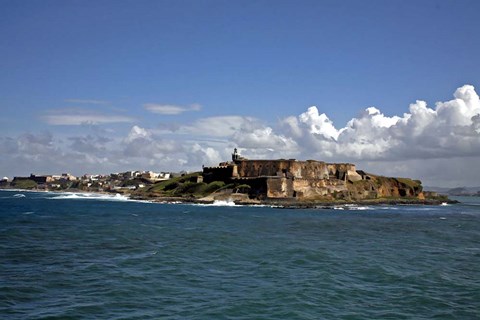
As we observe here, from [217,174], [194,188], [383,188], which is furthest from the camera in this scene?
[383,188]

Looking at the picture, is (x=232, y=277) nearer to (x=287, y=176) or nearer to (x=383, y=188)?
(x=287, y=176)

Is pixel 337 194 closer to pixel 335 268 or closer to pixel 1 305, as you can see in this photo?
pixel 335 268

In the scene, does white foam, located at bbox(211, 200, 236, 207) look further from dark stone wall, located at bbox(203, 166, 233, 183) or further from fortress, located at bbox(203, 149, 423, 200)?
dark stone wall, located at bbox(203, 166, 233, 183)

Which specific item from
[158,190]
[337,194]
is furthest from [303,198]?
[158,190]

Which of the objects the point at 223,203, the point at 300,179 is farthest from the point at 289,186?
the point at 223,203

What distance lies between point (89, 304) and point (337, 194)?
99283 mm

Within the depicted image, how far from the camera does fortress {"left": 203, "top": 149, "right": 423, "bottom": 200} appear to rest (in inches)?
3994

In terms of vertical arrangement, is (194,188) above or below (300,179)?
below

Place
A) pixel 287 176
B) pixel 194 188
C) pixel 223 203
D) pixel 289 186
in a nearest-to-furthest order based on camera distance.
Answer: pixel 223 203
pixel 289 186
pixel 287 176
pixel 194 188

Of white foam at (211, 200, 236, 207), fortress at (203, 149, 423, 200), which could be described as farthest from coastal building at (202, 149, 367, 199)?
white foam at (211, 200, 236, 207)

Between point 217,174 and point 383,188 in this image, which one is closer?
point 217,174

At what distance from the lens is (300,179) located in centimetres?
10588

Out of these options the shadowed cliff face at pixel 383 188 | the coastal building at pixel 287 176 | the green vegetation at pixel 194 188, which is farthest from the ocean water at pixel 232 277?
the shadowed cliff face at pixel 383 188

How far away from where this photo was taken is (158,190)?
13575 centimetres
